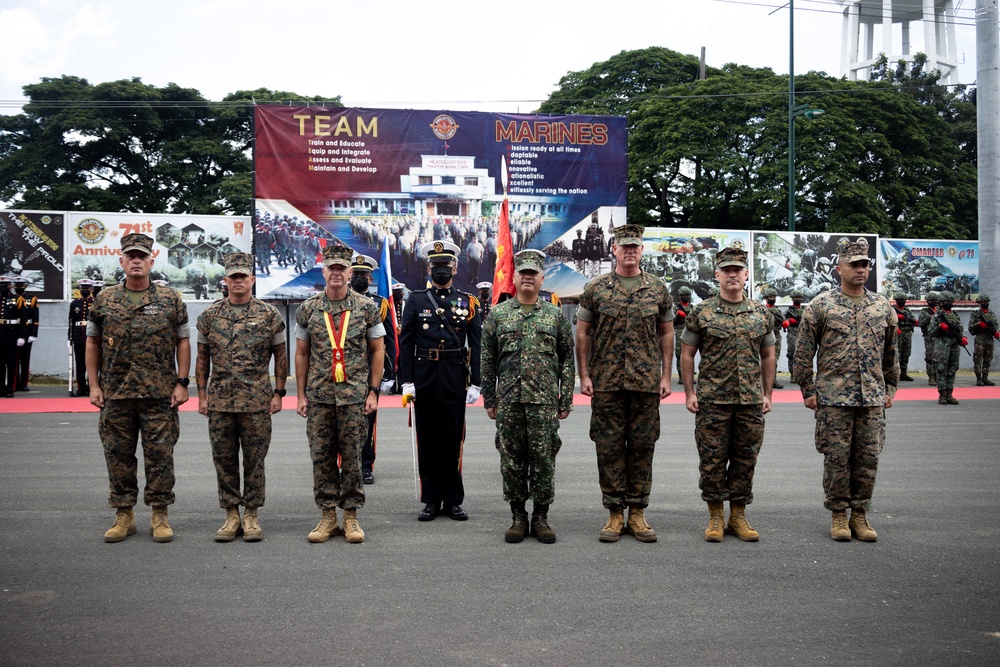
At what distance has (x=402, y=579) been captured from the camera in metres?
5.39

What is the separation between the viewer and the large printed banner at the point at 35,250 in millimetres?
20359

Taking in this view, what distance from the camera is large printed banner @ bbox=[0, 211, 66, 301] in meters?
20.4

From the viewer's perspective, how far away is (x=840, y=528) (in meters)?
6.35

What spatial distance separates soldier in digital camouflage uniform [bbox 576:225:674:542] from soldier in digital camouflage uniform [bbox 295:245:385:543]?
164 cm

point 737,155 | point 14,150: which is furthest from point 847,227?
point 14,150

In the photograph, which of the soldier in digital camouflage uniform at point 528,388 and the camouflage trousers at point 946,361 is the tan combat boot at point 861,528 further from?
the camouflage trousers at point 946,361

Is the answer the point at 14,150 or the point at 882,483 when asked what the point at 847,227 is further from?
the point at 14,150

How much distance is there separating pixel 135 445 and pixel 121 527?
1.96 feet

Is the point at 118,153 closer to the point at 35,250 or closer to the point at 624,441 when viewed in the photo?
the point at 35,250

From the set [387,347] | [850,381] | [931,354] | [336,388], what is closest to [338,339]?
[336,388]

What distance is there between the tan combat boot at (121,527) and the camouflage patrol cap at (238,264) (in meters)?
1.87

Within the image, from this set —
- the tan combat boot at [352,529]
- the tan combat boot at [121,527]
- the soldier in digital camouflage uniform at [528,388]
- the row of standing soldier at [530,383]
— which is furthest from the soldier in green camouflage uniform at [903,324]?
the tan combat boot at [121,527]

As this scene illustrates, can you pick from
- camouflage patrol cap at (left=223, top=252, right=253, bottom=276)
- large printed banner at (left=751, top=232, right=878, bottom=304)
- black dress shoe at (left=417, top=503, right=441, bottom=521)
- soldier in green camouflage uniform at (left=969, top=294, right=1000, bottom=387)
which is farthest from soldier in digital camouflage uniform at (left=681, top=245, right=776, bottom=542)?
large printed banner at (left=751, top=232, right=878, bottom=304)

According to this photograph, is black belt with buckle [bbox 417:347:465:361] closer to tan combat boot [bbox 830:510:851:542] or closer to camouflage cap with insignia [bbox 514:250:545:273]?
camouflage cap with insignia [bbox 514:250:545:273]
